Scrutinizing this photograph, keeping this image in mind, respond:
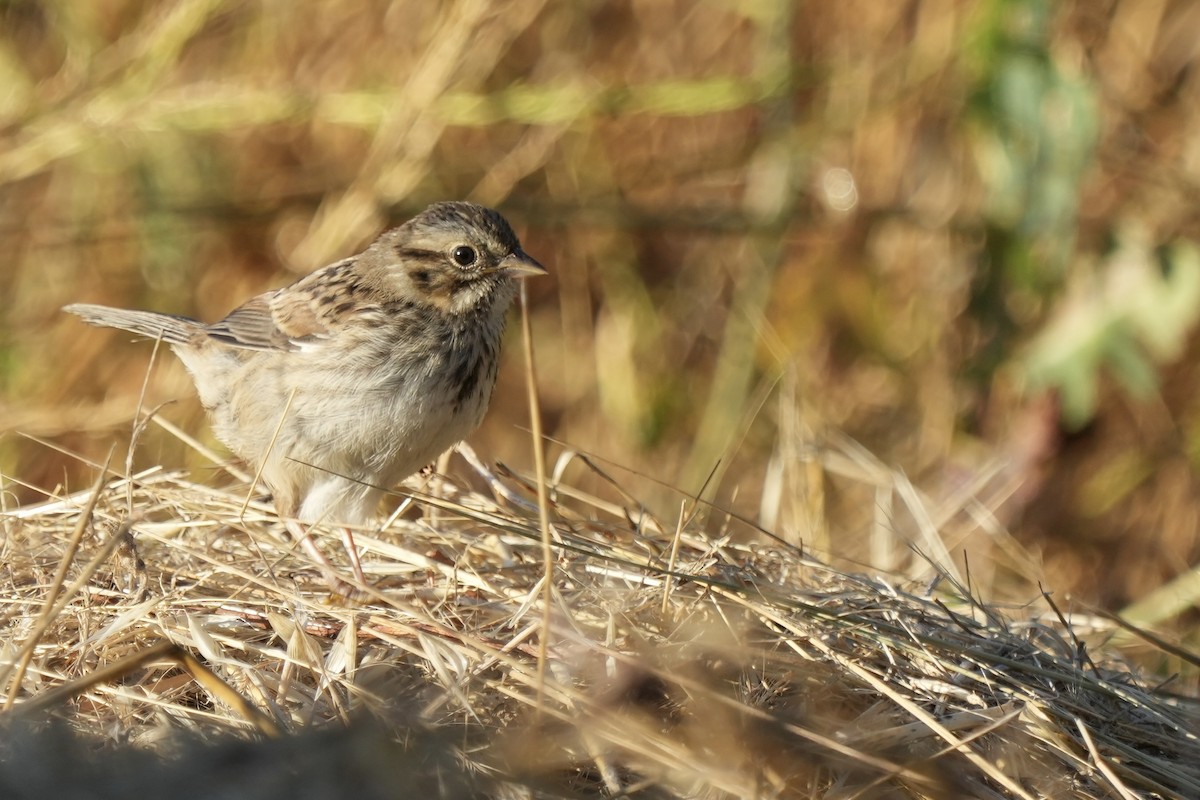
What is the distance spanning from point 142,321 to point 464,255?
119cm

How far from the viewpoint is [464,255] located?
152 inches

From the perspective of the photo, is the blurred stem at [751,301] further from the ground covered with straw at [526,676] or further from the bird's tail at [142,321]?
the ground covered with straw at [526,676]

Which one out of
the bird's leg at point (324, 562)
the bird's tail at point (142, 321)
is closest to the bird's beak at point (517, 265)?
the bird's leg at point (324, 562)

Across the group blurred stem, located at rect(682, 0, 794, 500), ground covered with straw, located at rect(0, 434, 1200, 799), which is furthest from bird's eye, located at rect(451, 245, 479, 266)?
blurred stem, located at rect(682, 0, 794, 500)

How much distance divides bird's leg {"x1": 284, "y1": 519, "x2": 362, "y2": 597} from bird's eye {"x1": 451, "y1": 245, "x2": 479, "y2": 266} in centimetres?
88

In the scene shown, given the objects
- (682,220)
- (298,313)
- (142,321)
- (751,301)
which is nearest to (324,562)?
(298,313)

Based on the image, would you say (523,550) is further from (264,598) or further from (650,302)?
(650,302)

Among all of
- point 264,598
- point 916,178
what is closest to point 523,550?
point 264,598

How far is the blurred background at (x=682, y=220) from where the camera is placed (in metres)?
5.31

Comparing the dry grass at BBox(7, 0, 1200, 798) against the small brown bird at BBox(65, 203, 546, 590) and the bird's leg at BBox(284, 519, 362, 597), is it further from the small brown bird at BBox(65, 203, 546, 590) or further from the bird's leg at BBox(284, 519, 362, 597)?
the small brown bird at BBox(65, 203, 546, 590)

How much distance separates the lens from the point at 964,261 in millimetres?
6035

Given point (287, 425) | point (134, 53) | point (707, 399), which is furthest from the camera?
point (707, 399)

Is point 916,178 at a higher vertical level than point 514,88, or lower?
lower

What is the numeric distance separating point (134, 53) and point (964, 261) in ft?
11.4
